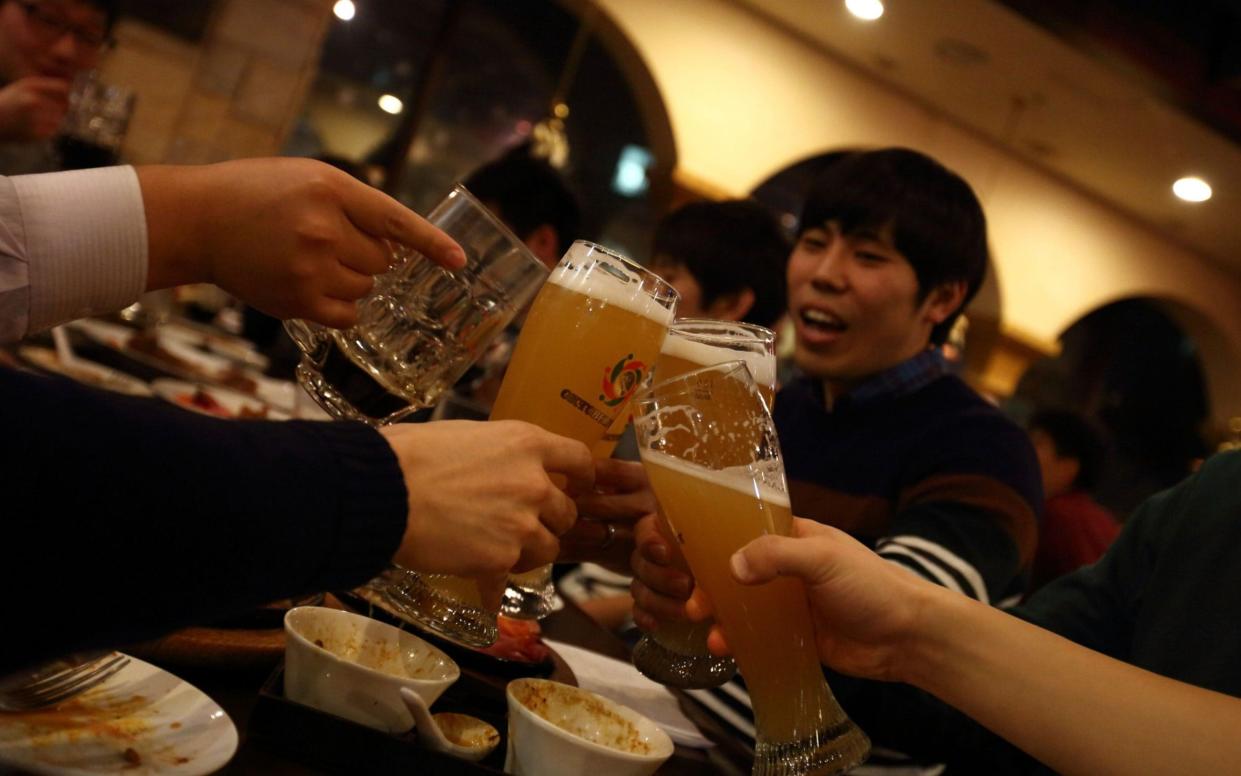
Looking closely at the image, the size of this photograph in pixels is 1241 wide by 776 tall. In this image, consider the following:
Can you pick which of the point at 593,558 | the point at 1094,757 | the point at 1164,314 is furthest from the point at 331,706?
the point at 1164,314

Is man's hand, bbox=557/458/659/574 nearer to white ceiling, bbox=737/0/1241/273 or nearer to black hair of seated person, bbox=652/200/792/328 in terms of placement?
black hair of seated person, bbox=652/200/792/328

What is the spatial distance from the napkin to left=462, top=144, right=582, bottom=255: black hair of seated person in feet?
6.11

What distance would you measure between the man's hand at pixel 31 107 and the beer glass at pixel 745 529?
2449mm

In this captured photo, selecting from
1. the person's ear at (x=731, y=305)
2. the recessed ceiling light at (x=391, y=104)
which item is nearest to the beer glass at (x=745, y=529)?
the person's ear at (x=731, y=305)

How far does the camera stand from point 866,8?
19.6ft

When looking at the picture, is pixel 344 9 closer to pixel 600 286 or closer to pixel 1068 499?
pixel 1068 499

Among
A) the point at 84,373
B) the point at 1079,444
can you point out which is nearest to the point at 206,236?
the point at 84,373

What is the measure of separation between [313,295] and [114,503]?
17.6 inches

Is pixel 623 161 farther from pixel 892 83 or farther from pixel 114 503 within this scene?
pixel 114 503

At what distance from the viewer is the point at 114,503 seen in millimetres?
566

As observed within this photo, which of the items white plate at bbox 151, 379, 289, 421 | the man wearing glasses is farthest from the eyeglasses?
white plate at bbox 151, 379, 289, 421

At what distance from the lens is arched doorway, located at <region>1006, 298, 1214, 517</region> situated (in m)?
9.09

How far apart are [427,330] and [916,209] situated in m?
1.29

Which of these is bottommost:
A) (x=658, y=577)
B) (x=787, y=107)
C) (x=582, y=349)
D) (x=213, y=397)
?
(x=213, y=397)
